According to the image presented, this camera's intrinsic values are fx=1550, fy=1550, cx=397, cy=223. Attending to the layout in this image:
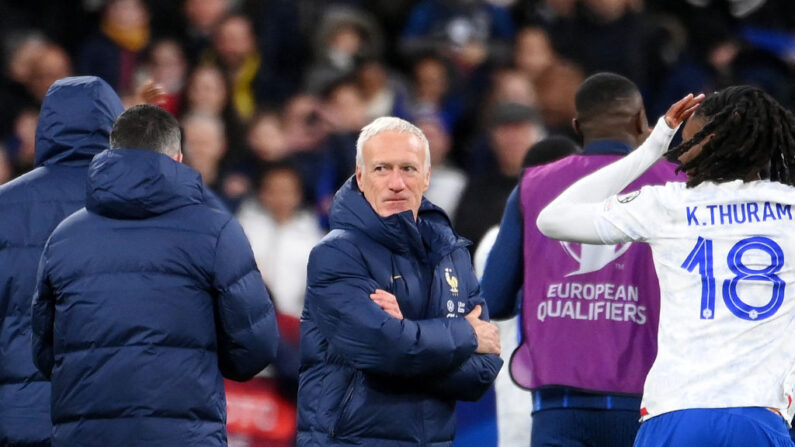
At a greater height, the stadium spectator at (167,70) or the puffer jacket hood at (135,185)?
the stadium spectator at (167,70)

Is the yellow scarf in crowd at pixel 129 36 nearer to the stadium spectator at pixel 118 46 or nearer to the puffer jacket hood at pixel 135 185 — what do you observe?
the stadium spectator at pixel 118 46

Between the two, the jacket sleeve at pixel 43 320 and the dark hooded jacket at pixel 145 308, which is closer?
the dark hooded jacket at pixel 145 308

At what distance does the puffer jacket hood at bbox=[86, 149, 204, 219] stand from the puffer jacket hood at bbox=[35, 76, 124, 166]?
68 cm

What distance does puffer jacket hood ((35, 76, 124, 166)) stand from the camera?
585 cm

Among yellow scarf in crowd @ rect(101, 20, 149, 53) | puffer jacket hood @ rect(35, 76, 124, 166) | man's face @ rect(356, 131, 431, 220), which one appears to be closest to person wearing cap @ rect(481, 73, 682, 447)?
man's face @ rect(356, 131, 431, 220)

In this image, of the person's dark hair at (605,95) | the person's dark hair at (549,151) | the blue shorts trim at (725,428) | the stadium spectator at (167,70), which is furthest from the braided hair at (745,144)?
the stadium spectator at (167,70)

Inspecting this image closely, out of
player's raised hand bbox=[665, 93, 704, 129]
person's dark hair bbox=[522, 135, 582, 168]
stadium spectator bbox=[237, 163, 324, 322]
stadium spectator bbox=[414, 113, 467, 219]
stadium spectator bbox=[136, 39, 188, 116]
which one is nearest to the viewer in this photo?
player's raised hand bbox=[665, 93, 704, 129]

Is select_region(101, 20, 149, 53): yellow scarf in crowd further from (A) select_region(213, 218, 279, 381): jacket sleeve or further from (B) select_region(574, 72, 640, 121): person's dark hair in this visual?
(A) select_region(213, 218, 279, 381): jacket sleeve

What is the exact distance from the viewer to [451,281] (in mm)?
5137

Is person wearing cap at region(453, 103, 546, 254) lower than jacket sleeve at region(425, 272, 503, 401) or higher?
higher

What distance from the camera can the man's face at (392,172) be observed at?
16.8 ft

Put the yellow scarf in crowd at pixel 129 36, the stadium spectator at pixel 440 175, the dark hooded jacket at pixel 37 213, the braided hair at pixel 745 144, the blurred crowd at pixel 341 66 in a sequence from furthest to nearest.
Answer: the yellow scarf in crowd at pixel 129 36 < the blurred crowd at pixel 341 66 < the stadium spectator at pixel 440 175 < the dark hooded jacket at pixel 37 213 < the braided hair at pixel 745 144

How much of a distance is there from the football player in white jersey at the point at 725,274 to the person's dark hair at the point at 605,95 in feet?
3.43

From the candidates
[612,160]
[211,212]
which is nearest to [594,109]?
[612,160]
